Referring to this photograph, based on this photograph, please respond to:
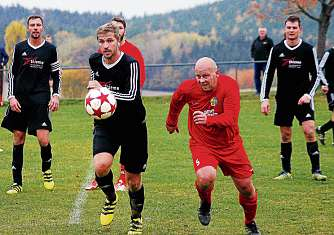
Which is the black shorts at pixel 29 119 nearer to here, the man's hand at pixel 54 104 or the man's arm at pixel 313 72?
the man's hand at pixel 54 104

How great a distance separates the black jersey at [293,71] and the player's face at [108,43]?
12.5 ft

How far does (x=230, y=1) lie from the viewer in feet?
381

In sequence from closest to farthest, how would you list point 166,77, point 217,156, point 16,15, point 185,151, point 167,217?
1. point 217,156
2. point 167,217
3. point 185,151
4. point 166,77
5. point 16,15

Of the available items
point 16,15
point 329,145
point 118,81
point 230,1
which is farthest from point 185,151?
point 230,1

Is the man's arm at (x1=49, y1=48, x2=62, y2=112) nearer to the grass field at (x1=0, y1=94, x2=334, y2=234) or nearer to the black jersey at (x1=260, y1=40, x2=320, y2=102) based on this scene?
the grass field at (x1=0, y1=94, x2=334, y2=234)

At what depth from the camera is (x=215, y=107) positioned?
8289 millimetres

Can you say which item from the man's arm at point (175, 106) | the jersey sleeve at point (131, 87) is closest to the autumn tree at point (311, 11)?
the man's arm at point (175, 106)

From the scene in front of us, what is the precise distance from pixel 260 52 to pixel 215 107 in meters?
19.2

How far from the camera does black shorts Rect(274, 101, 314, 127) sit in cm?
1199

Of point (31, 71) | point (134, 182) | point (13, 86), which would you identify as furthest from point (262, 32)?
point (134, 182)

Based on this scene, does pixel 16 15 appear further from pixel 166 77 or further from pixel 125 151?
pixel 125 151

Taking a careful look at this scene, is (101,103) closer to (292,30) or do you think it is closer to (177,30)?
(292,30)

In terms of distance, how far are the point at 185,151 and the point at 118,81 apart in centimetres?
794

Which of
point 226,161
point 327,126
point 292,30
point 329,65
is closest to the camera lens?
point 226,161
